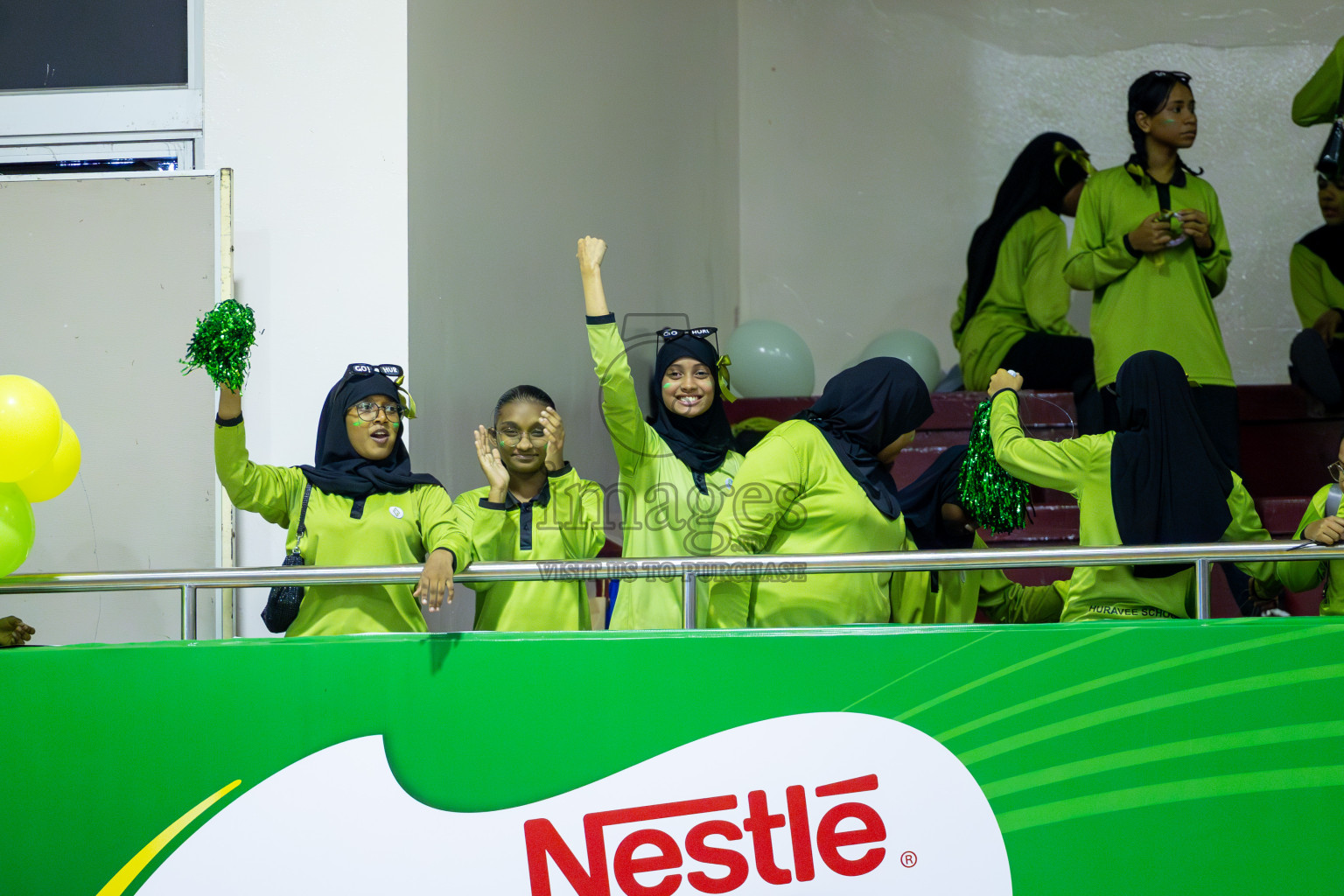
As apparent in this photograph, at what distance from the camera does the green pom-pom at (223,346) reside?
10.7 ft

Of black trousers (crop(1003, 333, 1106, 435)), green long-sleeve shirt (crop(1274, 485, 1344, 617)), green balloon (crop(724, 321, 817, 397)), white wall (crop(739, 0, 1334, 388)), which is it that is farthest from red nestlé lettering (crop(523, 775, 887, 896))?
white wall (crop(739, 0, 1334, 388))

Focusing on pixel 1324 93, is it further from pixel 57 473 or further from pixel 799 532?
pixel 57 473

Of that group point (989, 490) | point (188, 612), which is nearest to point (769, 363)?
point (989, 490)

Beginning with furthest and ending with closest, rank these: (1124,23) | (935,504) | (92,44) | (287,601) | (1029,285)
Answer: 1. (1124,23)
2. (1029,285)
3. (92,44)
4. (935,504)
5. (287,601)

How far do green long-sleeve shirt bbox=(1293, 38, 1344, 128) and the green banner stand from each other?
2.99 metres

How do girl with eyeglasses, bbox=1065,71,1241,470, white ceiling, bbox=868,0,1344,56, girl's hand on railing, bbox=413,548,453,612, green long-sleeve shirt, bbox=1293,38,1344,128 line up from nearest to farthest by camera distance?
1. girl's hand on railing, bbox=413,548,453,612
2. girl with eyeglasses, bbox=1065,71,1241,470
3. green long-sleeve shirt, bbox=1293,38,1344,128
4. white ceiling, bbox=868,0,1344,56

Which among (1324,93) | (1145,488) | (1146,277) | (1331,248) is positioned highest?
(1324,93)

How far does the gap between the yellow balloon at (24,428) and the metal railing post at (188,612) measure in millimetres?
512

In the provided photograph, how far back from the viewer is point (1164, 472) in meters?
2.92

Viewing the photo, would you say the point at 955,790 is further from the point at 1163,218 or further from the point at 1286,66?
the point at 1286,66

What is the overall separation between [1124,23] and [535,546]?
5.47m

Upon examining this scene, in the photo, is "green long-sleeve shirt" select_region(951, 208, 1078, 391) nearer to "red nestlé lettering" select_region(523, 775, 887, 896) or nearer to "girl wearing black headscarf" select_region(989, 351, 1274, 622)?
"girl wearing black headscarf" select_region(989, 351, 1274, 622)

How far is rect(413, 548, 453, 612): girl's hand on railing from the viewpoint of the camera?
2.74 meters

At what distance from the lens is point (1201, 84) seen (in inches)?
272
